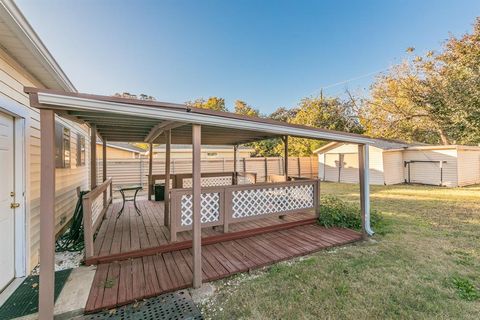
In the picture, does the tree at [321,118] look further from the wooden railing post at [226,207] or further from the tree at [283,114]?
the wooden railing post at [226,207]

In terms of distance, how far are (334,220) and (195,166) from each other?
12.9ft

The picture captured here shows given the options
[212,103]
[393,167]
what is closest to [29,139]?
[393,167]

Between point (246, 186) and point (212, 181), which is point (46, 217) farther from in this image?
point (212, 181)

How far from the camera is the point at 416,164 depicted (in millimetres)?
12773

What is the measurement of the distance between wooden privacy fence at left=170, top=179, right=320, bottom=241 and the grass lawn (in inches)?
50.6

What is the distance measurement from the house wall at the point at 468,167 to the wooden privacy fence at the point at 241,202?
11.5 m

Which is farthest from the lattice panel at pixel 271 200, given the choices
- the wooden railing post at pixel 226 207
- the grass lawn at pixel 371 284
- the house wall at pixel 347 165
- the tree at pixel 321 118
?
the tree at pixel 321 118

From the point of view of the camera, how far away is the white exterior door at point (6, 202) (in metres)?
2.62

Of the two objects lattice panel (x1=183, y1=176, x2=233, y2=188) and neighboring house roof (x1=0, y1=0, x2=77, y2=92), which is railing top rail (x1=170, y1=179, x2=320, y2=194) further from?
lattice panel (x1=183, y1=176, x2=233, y2=188)

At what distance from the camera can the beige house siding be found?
12.5m

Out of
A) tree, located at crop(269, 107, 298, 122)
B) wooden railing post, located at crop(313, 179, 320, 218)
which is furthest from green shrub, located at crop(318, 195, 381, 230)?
tree, located at crop(269, 107, 298, 122)

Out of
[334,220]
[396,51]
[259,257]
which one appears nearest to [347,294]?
[259,257]

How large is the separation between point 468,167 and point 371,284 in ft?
47.6

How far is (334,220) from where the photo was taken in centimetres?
530
